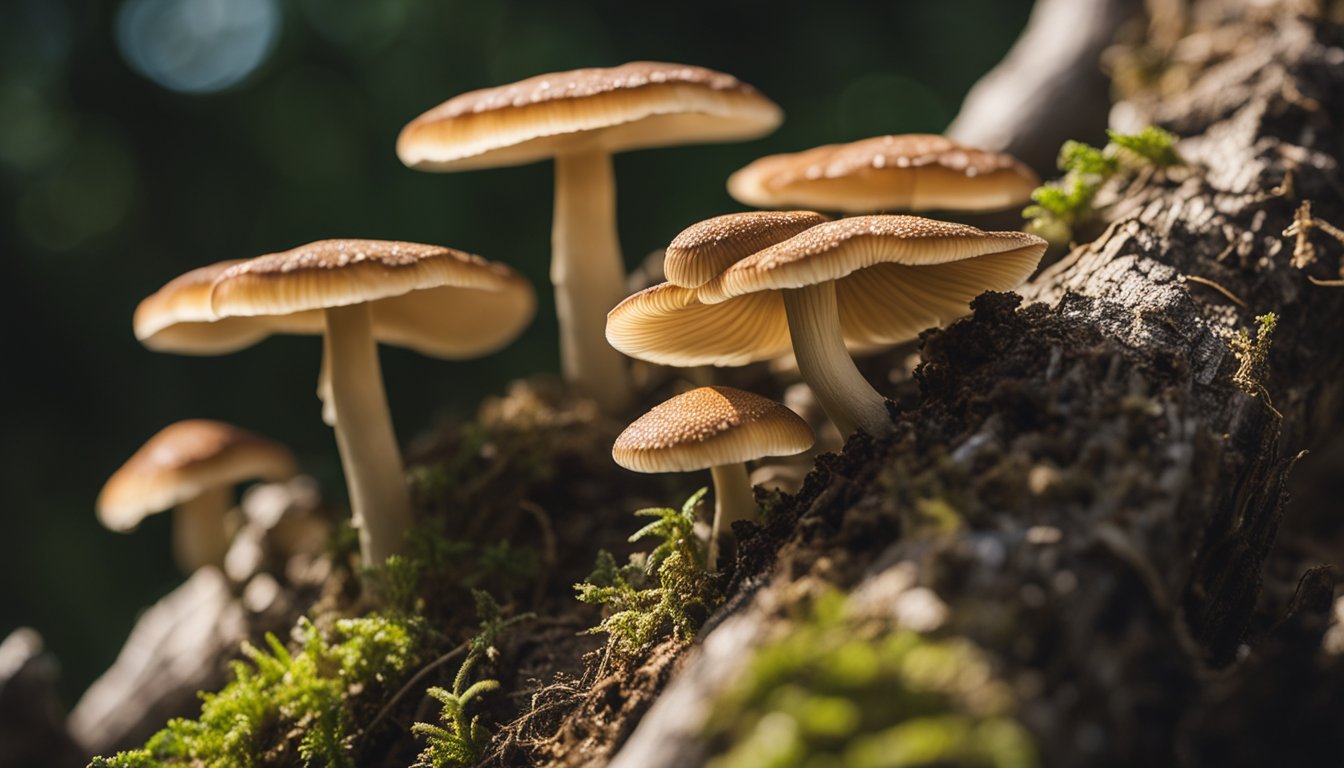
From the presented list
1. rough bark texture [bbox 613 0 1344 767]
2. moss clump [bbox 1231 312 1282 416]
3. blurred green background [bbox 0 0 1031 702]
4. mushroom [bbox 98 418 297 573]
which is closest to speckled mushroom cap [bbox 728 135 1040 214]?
rough bark texture [bbox 613 0 1344 767]

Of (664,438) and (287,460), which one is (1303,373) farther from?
(287,460)

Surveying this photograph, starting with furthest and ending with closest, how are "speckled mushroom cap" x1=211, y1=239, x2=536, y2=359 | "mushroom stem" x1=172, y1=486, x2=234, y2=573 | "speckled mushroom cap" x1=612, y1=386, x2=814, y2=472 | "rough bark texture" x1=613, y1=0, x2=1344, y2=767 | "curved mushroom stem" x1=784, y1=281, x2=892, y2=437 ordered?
"mushroom stem" x1=172, y1=486, x2=234, y2=573 → "speckled mushroom cap" x1=211, y1=239, x2=536, y2=359 → "curved mushroom stem" x1=784, y1=281, x2=892, y2=437 → "speckled mushroom cap" x1=612, y1=386, x2=814, y2=472 → "rough bark texture" x1=613, y1=0, x2=1344, y2=767

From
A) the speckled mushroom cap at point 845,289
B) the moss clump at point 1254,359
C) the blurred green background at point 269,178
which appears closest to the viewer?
the speckled mushroom cap at point 845,289

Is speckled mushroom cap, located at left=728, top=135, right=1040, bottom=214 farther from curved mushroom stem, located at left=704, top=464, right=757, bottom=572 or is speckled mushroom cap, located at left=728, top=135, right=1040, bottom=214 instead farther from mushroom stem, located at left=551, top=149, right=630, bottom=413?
curved mushroom stem, located at left=704, top=464, right=757, bottom=572

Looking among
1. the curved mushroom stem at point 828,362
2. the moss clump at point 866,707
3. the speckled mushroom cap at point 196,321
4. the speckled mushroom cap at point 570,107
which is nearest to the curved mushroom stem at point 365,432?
the speckled mushroom cap at point 196,321

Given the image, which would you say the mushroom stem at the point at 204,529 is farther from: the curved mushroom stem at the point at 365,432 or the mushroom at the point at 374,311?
the curved mushroom stem at the point at 365,432

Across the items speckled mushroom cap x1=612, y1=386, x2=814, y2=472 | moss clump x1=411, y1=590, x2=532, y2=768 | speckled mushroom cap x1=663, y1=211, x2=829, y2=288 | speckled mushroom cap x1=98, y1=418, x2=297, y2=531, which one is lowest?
moss clump x1=411, y1=590, x2=532, y2=768
